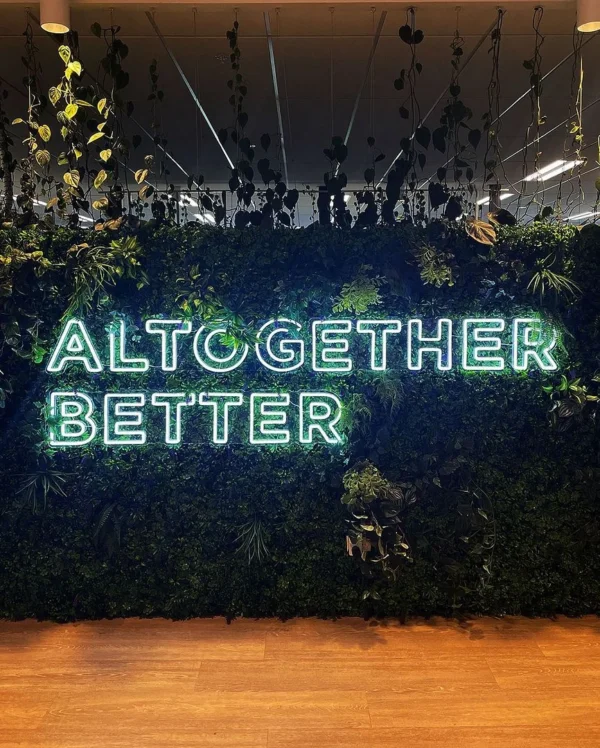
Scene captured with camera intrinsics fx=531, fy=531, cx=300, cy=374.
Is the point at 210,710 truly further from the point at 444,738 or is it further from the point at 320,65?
the point at 320,65

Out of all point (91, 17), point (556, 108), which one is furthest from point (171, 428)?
point (556, 108)

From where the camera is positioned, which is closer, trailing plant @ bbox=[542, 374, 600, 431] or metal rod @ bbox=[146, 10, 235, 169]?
trailing plant @ bbox=[542, 374, 600, 431]

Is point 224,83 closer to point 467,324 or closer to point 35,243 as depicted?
point 35,243

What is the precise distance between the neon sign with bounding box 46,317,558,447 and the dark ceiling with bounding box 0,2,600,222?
1.50m

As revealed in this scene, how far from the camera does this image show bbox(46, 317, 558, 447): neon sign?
308 centimetres

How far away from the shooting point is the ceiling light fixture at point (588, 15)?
2.99 meters

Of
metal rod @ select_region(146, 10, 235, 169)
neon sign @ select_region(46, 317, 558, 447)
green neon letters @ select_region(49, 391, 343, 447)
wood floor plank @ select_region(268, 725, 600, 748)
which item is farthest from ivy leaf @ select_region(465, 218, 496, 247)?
wood floor plank @ select_region(268, 725, 600, 748)

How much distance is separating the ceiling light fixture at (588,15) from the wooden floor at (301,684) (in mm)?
3480

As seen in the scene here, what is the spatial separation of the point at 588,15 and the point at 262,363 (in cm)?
271

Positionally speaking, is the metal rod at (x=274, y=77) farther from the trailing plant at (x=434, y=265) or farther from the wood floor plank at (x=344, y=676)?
the wood floor plank at (x=344, y=676)

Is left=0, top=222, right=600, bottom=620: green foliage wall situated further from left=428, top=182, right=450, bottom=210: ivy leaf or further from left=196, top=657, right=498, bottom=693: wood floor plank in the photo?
left=196, top=657, right=498, bottom=693: wood floor plank

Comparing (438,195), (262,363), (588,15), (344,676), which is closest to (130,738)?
(344,676)

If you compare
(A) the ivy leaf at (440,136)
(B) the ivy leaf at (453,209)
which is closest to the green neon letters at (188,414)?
(B) the ivy leaf at (453,209)

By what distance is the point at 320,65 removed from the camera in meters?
4.95
